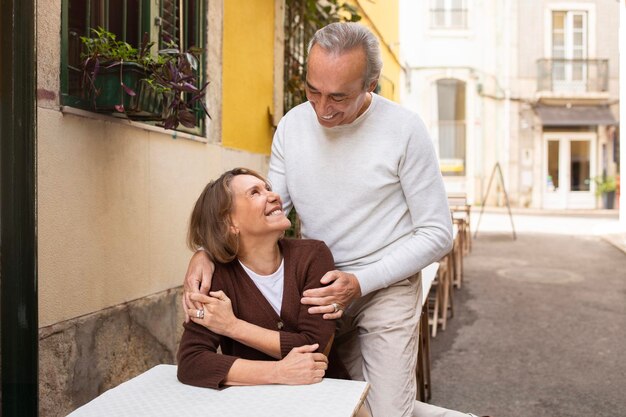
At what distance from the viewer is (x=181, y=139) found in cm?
418

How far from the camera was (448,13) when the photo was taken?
25969mm

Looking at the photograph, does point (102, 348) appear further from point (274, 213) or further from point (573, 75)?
point (573, 75)

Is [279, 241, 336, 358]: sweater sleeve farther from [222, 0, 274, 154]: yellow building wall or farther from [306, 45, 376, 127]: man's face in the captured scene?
[222, 0, 274, 154]: yellow building wall

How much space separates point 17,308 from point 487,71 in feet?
84.1

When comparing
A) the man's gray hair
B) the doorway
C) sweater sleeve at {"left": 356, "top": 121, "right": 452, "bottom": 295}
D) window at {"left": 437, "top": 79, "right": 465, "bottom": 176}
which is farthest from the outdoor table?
the doorway

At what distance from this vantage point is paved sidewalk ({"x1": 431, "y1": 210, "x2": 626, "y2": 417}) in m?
4.46

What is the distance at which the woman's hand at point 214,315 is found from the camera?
197cm

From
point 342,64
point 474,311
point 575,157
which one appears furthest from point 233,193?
point 575,157

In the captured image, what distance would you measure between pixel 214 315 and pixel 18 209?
2.14 feet

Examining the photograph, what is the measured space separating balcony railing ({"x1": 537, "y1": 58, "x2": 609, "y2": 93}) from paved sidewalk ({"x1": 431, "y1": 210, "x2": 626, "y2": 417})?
595 inches

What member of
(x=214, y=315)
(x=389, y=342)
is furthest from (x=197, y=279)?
(x=389, y=342)

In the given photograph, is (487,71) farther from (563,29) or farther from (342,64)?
(342,64)

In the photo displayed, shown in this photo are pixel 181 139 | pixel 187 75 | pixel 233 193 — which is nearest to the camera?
pixel 233 193

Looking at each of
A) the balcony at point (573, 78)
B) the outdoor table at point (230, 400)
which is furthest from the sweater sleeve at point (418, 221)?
the balcony at point (573, 78)
